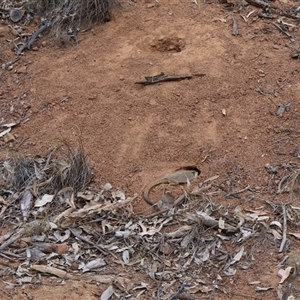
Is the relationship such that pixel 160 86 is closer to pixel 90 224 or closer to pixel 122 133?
pixel 122 133

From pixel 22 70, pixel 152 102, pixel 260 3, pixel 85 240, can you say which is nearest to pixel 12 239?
pixel 85 240

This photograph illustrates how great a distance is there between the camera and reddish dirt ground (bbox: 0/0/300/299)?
13.4 ft

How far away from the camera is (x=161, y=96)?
14.6ft

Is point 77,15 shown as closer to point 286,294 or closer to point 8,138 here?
point 8,138

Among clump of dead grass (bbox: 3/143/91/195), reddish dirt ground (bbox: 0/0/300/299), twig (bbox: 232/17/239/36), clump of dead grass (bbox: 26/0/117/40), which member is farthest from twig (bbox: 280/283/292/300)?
clump of dead grass (bbox: 26/0/117/40)

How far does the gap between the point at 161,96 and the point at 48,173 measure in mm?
939

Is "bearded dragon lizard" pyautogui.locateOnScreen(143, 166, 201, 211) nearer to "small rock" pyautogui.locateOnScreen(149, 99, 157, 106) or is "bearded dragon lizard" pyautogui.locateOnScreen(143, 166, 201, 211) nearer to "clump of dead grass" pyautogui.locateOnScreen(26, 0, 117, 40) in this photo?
"small rock" pyautogui.locateOnScreen(149, 99, 157, 106)

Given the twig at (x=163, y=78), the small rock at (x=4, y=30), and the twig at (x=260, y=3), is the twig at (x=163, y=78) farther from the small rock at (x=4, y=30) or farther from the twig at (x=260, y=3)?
the small rock at (x=4, y=30)

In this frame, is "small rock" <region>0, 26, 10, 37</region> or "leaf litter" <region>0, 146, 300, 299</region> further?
"small rock" <region>0, 26, 10, 37</region>

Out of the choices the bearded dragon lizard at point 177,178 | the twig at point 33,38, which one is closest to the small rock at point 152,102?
the bearded dragon lizard at point 177,178

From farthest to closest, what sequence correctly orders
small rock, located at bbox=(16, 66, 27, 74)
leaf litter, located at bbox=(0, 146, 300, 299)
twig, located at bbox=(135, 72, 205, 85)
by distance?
1. small rock, located at bbox=(16, 66, 27, 74)
2. twig, located at bbox=(135, 72, 205, 85)
3. leaf litter, located at bbox=(0, 146, 300, 299)

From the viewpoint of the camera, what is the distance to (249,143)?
13.5 ft

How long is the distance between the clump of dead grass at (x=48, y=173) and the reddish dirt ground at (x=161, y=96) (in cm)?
13

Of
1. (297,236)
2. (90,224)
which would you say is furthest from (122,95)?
(297,236)
